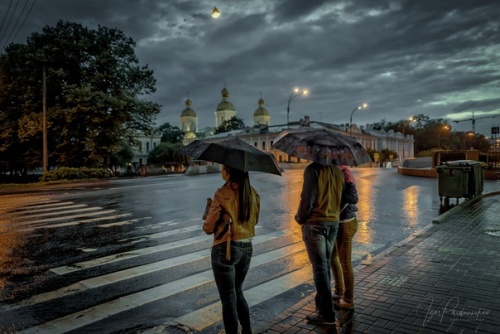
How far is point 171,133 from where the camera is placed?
111000mm

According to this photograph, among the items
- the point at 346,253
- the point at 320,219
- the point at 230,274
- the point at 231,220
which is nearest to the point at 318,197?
the point at 320,219

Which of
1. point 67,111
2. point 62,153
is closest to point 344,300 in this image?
point 67,111

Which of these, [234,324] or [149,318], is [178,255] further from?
[234,324]

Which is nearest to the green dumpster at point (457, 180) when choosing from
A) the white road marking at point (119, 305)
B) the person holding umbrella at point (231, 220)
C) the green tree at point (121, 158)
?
the white road marking at point (119, 305)

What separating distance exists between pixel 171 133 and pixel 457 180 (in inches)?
4080

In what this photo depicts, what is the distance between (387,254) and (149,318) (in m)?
4.26

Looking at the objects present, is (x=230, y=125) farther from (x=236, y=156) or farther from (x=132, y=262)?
(x=236, y=156)

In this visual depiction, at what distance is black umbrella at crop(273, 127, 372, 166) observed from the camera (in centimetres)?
376

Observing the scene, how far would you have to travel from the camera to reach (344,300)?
4320mm

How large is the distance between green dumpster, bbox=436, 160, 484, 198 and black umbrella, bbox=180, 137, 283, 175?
11146mm

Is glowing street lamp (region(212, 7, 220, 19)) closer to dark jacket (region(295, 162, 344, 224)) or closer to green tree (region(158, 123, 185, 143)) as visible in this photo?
dark jacket (region(295, 162, 344, 224))

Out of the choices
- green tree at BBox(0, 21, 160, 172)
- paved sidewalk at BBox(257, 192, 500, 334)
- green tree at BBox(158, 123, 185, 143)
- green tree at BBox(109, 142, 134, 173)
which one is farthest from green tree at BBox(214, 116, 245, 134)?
paved sidewalk at BBox(257, 192, 500, 334)

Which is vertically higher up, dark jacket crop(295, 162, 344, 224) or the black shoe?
dark jacket crop(295, 162, 344, 224)

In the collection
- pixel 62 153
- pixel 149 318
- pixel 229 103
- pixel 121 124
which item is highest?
pixel 229 103
